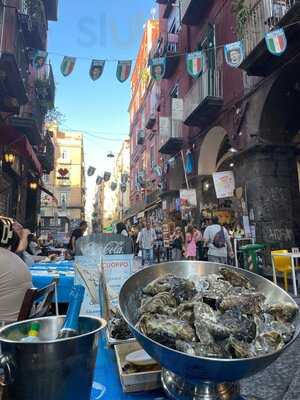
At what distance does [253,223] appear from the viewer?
9.51 meters

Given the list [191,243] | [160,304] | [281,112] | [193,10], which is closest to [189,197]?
[191,243]

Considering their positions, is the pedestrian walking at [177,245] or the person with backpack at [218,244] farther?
the pedestrian walking at [177,245]

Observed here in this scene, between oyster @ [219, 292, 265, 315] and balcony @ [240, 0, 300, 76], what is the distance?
8.39m

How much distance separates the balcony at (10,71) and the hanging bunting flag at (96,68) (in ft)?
7.48

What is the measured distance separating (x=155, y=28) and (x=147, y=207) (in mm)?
16029

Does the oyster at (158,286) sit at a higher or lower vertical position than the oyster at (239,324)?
higher

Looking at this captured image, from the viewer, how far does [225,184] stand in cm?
1084

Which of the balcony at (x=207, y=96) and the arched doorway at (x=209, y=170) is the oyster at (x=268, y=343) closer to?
the balcony at (x=207, y=96)

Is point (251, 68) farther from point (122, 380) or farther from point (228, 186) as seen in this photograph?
point (122, 380)

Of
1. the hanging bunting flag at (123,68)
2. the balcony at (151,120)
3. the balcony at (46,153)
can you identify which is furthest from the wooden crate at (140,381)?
the balcony at (151,120)

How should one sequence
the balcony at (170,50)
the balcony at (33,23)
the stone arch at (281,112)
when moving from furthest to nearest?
the balcony at (170,50) → the balcony at (33,23) → the stone arch at (281,112)

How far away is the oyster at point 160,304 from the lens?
3.92 ft

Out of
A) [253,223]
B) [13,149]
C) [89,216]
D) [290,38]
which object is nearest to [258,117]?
[290,38]

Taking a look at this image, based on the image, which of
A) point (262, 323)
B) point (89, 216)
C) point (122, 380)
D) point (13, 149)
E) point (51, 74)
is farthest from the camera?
point (89, 216)
